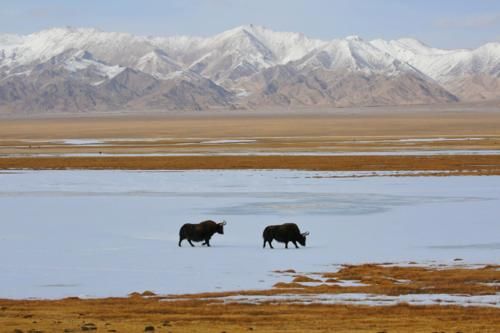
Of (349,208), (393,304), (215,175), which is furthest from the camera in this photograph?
(215,175)

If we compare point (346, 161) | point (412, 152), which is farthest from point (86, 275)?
point (412, 152)

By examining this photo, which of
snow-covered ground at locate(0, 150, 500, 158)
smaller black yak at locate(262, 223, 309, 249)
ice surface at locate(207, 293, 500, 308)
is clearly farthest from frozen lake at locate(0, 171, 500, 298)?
snow-covered ground at locate(0, 150, 500, 158)

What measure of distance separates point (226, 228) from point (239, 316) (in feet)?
39.0

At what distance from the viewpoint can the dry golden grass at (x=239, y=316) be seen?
45.1 feet

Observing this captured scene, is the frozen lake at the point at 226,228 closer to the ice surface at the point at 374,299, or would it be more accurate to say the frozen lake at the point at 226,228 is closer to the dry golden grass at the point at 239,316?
the ice surface at the point at 374,299

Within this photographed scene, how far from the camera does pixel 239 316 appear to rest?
14.8 metres

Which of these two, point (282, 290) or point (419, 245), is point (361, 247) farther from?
point (282, 290)

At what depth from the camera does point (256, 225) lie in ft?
89.9

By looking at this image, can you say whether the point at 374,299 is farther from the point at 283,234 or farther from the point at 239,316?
the point at 283,234

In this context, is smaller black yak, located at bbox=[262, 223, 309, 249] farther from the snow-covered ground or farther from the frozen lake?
the snow-covered ground

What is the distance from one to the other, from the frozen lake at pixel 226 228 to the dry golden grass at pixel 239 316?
1.40 metres

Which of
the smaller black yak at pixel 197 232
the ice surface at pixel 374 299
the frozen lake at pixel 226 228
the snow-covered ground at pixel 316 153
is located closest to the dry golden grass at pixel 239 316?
the ice surface at pixel 374 299

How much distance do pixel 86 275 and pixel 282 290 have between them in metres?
4.20

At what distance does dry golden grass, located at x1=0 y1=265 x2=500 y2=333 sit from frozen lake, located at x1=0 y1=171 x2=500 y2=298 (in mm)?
1395
